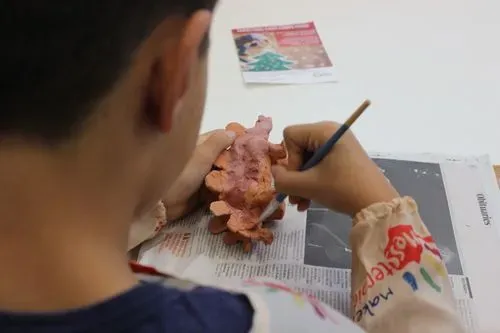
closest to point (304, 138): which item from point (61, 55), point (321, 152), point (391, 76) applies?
point (321, 152)

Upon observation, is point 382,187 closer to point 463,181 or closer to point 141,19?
point 463,181

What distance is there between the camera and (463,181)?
83 cm

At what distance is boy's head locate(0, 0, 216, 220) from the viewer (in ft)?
1.11

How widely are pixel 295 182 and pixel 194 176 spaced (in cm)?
11

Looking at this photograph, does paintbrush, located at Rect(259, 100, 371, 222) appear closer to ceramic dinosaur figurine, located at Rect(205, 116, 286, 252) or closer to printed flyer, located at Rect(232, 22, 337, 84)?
ceramic dinosaur figurine, located at Rect(205, 116, 286, 252)

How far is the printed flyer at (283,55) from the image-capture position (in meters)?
1.01

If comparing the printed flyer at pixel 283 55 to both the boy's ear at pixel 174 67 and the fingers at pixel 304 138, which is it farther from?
the boy's ear at pixel 174 67

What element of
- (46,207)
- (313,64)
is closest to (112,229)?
(46,207)

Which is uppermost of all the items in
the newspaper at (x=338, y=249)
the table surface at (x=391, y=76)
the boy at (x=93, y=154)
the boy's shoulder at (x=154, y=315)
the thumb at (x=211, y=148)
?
the boy at (x=93, y=154)

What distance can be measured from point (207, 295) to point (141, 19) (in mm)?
171

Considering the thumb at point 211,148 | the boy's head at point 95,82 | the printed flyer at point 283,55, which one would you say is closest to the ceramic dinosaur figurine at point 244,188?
the thumb at point 211,148

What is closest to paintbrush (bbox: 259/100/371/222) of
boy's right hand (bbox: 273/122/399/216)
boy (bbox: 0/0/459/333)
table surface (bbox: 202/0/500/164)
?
boy's right hand (bbox: 273/122/399/216)

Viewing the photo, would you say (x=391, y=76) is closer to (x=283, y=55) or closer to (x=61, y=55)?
(x=283, y=55)

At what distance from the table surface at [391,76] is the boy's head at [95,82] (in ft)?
1.66
